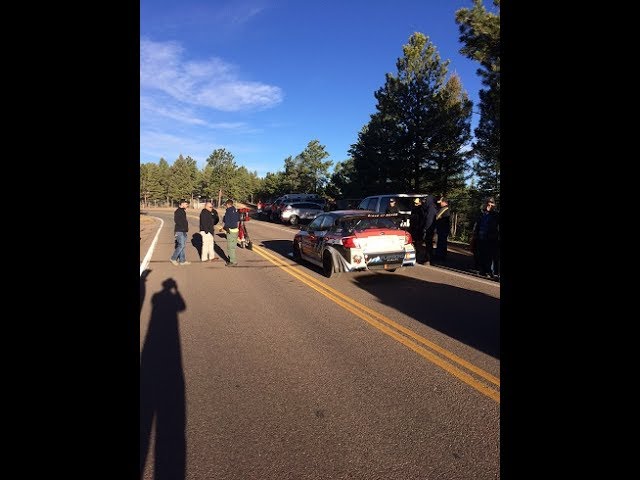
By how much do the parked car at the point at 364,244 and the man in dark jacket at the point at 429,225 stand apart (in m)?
2.22

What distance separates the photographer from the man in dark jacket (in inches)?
440

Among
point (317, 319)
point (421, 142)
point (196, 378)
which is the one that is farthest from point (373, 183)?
point (196, 378)

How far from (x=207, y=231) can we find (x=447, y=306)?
812 cm

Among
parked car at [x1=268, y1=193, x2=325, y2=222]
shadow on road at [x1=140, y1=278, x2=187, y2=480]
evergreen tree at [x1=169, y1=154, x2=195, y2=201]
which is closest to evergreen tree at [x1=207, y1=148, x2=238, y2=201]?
evergreen tree at [x1=169, y1=154, x2=195, y2=201]

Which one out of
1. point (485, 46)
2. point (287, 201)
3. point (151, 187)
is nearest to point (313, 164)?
point (287, 201)

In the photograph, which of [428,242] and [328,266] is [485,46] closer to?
[428,242]

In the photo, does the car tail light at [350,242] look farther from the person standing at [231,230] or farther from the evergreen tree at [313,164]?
the evergreen tree at [313,164]

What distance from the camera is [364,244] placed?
344 inches

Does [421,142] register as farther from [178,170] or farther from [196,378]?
[178,170]

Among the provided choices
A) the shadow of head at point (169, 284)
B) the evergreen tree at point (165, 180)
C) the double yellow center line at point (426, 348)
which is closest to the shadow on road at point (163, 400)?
the shadow of head at point (169, 284)

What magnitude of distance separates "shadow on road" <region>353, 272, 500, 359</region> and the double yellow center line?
0.43 metres
